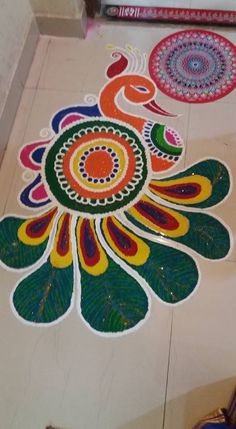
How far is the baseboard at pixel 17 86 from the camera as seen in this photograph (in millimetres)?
1271

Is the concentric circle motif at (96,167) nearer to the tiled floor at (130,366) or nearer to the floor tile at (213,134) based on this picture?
the floor tile at (213,134)

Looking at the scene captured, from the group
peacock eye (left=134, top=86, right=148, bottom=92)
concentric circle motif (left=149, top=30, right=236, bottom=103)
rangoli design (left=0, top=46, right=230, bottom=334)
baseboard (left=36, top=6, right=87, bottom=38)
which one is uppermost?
baseboard (left=36, top=6, right=87, bottom=38)

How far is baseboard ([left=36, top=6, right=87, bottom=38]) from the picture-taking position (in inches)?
56.4

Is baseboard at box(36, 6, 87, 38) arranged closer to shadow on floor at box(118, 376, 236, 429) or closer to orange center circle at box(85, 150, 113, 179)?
orange center circle at box(85, 150, 113, 179)

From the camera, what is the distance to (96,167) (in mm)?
1236

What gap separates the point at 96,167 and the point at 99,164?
0.01 metres

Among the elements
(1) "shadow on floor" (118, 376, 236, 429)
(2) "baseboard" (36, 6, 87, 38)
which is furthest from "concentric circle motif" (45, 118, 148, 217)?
(1) "shadow on floor" (118, 376, 236, 429)

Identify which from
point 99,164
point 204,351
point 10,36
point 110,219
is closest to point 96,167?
point 99,164

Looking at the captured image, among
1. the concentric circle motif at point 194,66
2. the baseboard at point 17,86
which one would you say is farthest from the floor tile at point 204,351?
the baseboard at point 17,86

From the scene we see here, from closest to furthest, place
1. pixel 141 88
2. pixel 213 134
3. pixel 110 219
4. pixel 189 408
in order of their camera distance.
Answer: pixel 189 408 < pixel 110 219 < pixel 213 134 < pixel 141 88

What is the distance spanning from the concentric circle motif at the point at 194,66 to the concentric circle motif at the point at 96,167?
25 cm

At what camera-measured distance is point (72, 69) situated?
1421 mm

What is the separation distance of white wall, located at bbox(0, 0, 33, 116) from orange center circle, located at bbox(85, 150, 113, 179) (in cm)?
33

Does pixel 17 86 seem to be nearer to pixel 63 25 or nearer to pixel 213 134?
pixel 63 25
